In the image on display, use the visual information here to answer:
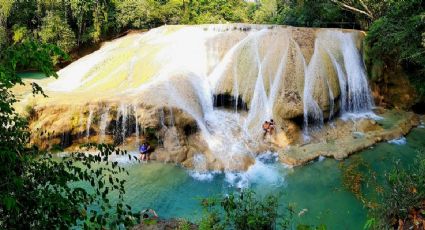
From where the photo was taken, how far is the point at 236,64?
17.8 metres

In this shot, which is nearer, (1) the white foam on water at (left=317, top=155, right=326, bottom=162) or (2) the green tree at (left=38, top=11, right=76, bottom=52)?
(1) the white foam on water at (left=317, top=155, right=326, bottom=162)

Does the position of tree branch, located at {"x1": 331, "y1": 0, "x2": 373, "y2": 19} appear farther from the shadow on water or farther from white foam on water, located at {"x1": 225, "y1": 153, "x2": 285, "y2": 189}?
white foam on water, located at {"x1": 225, "y1": 153, "x2": 285, "y2": 189}

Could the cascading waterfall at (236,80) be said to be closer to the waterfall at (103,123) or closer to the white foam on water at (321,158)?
the waterfall at (103,123)

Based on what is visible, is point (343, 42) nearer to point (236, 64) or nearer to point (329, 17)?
point (236, 64)

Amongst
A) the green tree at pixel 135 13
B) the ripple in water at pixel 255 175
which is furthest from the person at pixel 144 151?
the green tree at pixel 135 13

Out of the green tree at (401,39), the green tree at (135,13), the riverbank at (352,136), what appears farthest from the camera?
the green tree at (135,13)

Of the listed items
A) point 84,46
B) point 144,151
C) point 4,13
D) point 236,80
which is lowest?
point 144,151

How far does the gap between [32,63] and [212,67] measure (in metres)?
15.7

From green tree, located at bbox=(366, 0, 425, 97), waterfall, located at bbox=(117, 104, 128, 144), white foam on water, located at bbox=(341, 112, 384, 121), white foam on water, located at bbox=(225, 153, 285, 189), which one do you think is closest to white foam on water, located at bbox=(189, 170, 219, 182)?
white foam on water, located at bbox=(225, 153, 285, 189)

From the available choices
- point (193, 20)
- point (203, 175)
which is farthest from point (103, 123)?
point (193, 20)

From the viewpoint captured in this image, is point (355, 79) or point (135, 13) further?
point (135, 13)

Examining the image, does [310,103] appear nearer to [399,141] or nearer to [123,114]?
[399,141]

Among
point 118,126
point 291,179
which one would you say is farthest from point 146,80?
point 291,179

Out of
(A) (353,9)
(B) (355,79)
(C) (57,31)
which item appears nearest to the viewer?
(B) (355,79)
